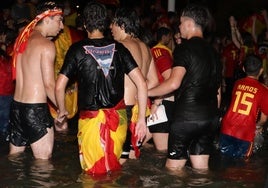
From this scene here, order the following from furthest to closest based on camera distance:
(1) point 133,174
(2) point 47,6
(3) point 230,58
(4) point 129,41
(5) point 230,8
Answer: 1. (5) point 230,8
2. (3) point 230,58
3. (1) point 133,174
4. (4) point 129,41
5. (2) point 47,6

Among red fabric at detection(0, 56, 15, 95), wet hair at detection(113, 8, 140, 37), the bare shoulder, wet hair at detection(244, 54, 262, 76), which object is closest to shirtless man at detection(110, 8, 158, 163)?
wet hair at detection(113, 8, 140, 37)

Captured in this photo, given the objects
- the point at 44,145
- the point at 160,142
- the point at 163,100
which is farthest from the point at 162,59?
the point at 44,145

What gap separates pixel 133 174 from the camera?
6.92m

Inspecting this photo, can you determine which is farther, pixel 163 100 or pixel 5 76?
pixel 5 76

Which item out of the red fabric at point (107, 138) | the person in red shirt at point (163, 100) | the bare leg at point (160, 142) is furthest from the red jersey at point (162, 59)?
the red fabric at point (107, 138)

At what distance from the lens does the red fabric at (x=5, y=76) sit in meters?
8.86

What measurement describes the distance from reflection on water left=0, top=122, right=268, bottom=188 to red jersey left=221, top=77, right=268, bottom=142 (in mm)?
434

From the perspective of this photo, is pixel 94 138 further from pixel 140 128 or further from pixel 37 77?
pixel 37 77

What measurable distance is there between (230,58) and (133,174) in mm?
7639

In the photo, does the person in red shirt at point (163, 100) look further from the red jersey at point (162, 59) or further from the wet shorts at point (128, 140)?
the wet shorts at point (128, 140)

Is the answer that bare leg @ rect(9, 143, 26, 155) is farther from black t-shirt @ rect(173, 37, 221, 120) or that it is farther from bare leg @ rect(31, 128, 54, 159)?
black t-shirt @ rect(173, 37, 221, 120)

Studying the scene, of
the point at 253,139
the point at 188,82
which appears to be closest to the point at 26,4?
the point at 253,139

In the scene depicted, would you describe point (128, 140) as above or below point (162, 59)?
below

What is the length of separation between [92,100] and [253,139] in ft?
10.1
